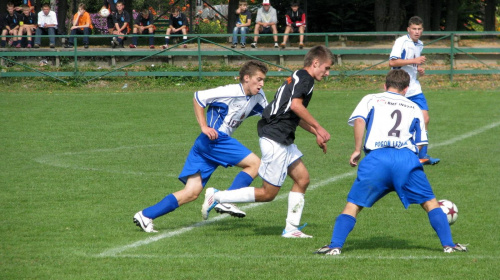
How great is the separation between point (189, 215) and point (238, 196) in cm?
133

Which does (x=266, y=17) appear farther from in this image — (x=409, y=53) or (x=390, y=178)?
(x=390, y=178)

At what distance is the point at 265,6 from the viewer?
81.6ft

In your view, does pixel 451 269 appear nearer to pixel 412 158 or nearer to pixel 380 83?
pixel 412 158

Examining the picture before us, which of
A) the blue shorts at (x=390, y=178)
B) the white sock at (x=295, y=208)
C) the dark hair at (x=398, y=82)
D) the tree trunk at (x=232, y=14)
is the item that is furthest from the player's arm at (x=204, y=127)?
the tree trunk at (x=232, y=14)

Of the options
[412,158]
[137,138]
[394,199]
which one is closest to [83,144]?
[137,138]

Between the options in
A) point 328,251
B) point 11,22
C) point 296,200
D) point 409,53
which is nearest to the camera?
point 328,251

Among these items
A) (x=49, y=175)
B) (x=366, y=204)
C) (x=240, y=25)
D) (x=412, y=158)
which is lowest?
(x=49, y=175)

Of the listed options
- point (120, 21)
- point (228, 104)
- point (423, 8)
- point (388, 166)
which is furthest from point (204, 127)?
point (423, 8)

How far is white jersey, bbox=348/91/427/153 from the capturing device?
613 cm

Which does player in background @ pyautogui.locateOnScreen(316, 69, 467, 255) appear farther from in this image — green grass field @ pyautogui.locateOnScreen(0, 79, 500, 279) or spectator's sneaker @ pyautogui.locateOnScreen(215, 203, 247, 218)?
spectator's sneaker @ pyautogui.locateOnScreen(215, 203, 247, 218)

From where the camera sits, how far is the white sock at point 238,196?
696cm

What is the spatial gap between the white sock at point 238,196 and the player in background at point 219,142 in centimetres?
33

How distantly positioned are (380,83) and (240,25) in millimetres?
5133

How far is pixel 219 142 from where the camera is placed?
7.31 meters
